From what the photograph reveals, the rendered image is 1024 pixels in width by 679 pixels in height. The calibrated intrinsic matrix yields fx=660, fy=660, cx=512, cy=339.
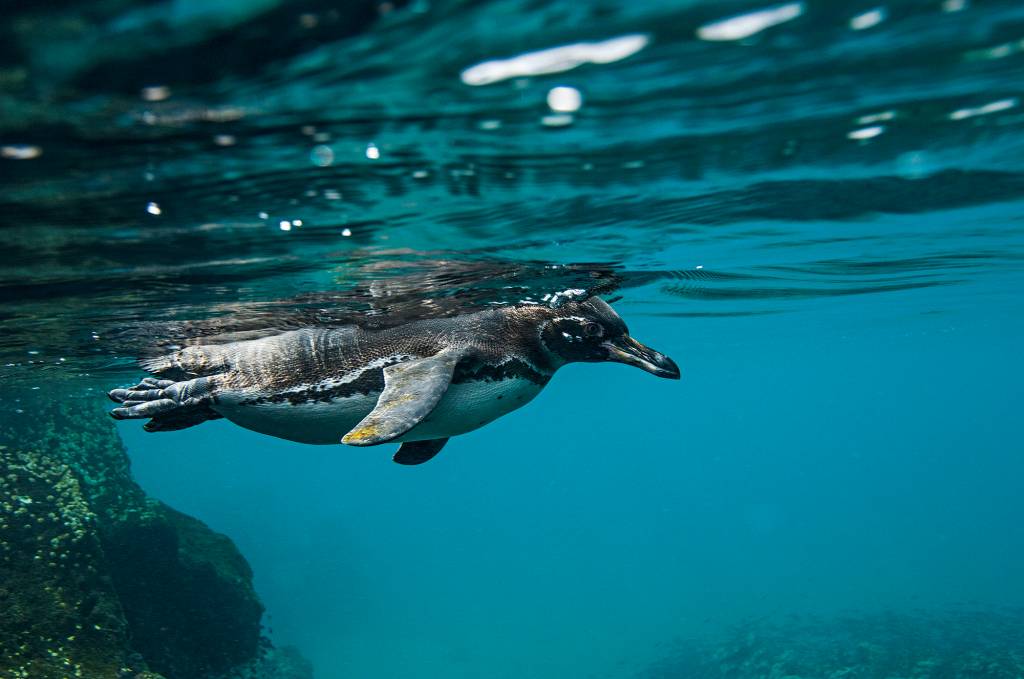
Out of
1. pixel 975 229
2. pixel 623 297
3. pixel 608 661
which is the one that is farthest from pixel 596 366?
pixel 975 229

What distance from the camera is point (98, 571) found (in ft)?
41.6

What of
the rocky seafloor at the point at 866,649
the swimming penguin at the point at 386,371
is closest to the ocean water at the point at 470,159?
the swimming penguin at the point at 386,371

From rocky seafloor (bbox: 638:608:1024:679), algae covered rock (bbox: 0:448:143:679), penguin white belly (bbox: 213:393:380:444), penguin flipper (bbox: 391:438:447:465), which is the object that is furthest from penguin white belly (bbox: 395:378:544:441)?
rocky seafloor (bbox: 638:608:1024:679)

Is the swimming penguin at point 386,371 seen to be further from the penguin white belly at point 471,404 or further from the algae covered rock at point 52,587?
the algae covered rock at point 52,587

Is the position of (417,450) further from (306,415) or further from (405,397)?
(405,397)

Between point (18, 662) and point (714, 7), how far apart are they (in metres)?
12.5

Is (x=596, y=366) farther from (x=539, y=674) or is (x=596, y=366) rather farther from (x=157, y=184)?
(x=157, y=184)

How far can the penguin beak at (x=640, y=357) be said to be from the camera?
623 cm

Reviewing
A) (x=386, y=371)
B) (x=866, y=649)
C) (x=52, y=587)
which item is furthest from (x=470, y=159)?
(x=866, y=649)

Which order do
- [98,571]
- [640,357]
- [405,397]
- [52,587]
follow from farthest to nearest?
[98,571], [52,587], [640,357], [405,397]

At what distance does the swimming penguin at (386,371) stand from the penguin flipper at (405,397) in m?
0.02

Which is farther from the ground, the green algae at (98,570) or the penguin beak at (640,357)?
the penguin beak at (640,357)

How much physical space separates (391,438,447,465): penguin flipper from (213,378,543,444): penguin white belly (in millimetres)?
734

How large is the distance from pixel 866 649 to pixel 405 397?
23.9 m
